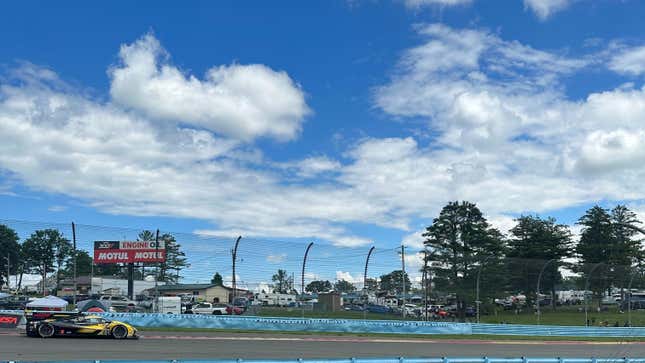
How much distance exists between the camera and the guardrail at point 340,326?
96.7ft

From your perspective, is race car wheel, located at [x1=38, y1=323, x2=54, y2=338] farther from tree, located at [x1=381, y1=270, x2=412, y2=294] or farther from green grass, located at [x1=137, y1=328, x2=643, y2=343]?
tree, located at [x1=381, y1=270, x2=412, y2=294]

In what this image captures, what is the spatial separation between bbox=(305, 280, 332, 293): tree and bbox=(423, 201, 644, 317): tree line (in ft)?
20.7

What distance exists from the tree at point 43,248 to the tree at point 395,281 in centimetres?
1645

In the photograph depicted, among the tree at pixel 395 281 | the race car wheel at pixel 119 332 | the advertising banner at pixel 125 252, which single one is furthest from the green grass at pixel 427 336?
the advertising banner at pixel 125 252

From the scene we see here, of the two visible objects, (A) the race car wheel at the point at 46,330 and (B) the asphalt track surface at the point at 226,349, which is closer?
(B) the asphalt track surface at the point at 226,349

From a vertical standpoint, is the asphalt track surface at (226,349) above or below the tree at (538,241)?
below

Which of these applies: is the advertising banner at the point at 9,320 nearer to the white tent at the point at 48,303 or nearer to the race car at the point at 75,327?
the white tent at the point at 48,303

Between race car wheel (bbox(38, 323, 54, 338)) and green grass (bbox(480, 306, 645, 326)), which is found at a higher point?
race car wheel (bbox(38, 323, 54, 338))

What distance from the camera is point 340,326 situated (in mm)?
32562

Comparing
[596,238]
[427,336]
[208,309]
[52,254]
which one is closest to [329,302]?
[208,309]

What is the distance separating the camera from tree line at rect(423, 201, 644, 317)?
139 ft

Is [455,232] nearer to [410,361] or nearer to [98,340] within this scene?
[98,340]

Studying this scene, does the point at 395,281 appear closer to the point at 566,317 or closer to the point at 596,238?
the point at 566,317

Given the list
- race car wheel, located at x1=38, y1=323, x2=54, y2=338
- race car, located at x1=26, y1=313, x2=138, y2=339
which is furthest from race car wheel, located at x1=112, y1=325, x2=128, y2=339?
race car wheel, located at x1=38, y1=323, x2=54, y2=338
